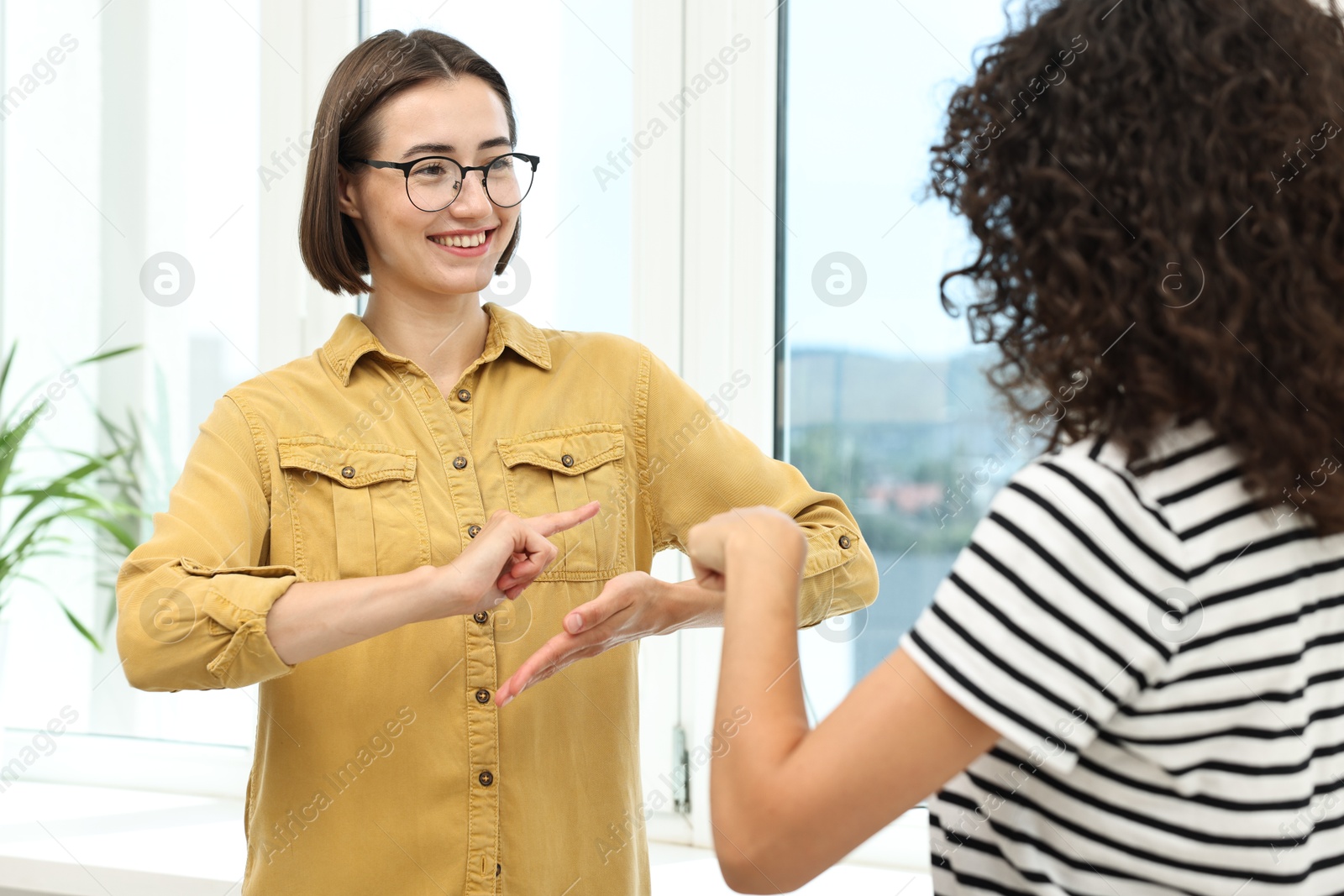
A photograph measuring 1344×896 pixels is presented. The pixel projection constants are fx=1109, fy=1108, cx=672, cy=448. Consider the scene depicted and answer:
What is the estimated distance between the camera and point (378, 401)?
1345 mm

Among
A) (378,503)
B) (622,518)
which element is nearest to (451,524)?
(378,503)

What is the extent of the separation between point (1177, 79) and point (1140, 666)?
0.36 metres

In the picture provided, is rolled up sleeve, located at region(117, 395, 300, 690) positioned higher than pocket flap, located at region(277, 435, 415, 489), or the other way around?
pocket flap, located at region(277, 435, 415, 489)

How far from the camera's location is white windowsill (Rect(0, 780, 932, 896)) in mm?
1848

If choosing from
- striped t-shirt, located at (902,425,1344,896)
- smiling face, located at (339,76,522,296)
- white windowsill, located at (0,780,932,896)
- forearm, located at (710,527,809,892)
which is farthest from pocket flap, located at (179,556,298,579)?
white windowsill, located at (0,780,932,896)

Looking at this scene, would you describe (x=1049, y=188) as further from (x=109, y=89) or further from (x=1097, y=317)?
(x=109, y=89)

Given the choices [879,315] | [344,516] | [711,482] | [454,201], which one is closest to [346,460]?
[344,516]

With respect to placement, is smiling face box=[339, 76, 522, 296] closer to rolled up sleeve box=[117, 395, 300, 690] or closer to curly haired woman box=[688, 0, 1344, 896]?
rolled up sleeve box=[117, 395, 300, 690]

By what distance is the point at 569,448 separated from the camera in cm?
135

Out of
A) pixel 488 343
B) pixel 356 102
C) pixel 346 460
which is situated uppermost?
pixel 356 102

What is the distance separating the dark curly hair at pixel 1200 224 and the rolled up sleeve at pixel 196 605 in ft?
2.59

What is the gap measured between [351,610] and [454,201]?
504mm

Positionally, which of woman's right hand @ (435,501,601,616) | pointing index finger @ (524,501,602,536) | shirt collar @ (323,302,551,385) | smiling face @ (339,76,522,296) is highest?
smiling face @ (339,76,522,296)

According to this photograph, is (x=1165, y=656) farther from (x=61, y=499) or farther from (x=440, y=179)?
(x=61, y=499)
